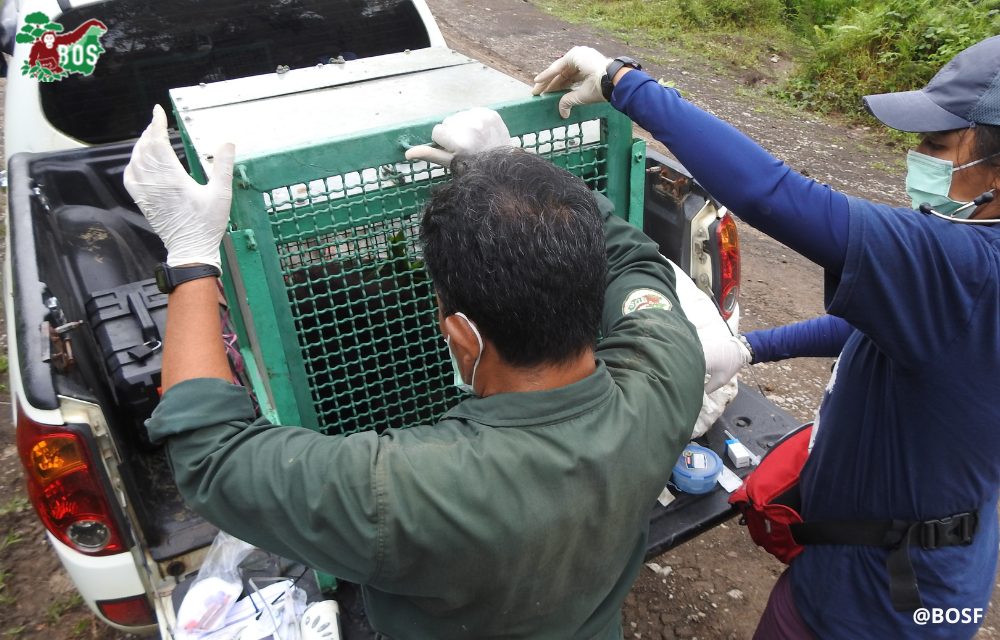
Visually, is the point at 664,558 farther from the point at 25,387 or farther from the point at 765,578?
the point at 25,387

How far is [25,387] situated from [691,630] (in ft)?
7.22

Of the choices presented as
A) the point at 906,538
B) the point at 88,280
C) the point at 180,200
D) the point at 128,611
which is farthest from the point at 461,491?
the point at 88,280

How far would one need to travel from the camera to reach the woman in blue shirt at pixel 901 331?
1264 millimetres

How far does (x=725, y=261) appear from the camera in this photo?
7.39 ft

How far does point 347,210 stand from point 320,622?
0.93 m

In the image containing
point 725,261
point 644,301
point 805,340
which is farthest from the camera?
point 725,261

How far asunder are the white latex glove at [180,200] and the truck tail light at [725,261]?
1453mm

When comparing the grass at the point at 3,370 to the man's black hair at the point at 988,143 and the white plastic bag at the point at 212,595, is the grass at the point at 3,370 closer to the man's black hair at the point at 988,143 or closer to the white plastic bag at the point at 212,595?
the white plastic bag at the point at 212,595

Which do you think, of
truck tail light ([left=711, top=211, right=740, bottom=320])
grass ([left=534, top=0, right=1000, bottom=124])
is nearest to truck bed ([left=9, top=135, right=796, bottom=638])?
truck tail light ([left=711, top=211, right=740, bottom=320])

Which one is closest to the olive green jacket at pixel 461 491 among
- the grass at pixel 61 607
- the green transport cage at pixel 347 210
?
the green transport cage at pixel 347 210

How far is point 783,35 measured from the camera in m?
9.45

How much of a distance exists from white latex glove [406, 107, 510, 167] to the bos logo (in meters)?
2.23

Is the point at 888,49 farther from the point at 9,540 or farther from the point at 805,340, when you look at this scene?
the point at 9,540

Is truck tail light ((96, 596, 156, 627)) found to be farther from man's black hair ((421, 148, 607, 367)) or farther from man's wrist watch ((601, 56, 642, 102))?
man's wrist watch ((601, 56, 642, 102))
